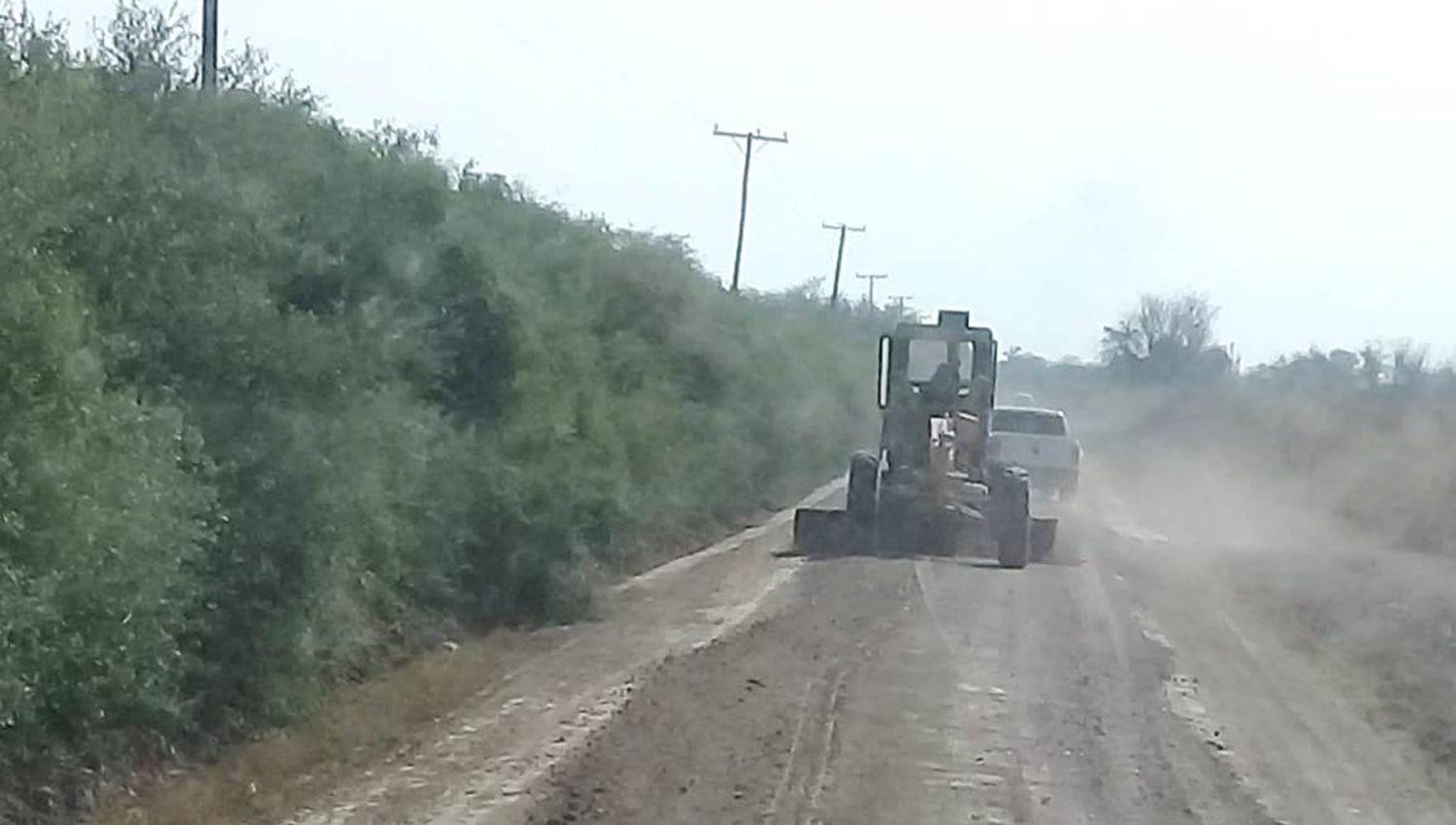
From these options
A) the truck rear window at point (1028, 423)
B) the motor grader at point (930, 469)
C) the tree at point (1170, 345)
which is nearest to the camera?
the motor grader at point (930, 469)

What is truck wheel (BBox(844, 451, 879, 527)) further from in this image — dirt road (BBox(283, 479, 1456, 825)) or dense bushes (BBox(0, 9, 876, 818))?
dirt road (BBox(283, 479, 1456, 825))

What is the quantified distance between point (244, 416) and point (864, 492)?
1633 centimetres

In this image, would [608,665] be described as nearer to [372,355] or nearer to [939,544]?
[372,355]

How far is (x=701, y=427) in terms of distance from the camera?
37.9 m

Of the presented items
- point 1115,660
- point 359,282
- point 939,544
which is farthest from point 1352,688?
point 939,544

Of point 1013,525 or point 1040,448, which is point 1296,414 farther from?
point 1013,525

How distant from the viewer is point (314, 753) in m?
14.0

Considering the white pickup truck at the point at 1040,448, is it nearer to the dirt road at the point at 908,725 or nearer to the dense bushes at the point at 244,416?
the dense bushes at the point at 244,416

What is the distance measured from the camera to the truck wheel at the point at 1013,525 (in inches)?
1131

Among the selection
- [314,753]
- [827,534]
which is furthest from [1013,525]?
[314,753]

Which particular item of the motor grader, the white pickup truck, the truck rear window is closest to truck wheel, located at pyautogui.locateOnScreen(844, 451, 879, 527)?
the motor grader

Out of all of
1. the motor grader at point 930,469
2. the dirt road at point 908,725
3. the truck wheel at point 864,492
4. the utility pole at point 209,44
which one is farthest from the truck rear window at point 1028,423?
the utility pole at point 209,44

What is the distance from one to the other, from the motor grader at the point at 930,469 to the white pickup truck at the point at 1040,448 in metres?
12.9

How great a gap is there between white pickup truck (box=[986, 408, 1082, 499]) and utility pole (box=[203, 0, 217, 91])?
25.6m
